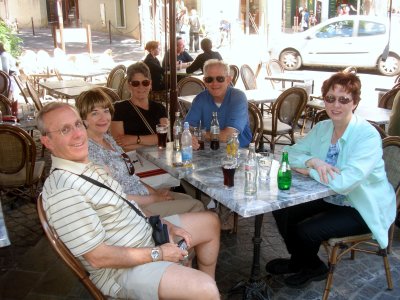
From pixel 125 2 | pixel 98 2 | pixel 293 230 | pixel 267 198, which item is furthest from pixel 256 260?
pixel 98 2

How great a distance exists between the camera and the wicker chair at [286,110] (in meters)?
5.27

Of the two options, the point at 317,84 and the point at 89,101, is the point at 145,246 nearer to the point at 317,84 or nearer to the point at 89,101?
the point at 89,101

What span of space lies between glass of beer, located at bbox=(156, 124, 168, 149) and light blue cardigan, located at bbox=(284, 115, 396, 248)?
102 cm

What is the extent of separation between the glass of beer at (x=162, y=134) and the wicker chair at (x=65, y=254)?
1.36 m

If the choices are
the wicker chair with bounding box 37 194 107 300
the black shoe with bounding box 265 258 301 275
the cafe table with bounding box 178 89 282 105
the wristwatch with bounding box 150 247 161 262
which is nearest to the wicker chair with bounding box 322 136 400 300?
the black shoe with bounding box 265 258 301 275

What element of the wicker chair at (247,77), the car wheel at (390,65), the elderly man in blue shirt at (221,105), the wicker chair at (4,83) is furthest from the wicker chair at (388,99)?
the car wheel at (390,65)

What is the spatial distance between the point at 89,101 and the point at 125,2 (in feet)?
74.8

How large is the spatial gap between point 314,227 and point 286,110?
10.1ft

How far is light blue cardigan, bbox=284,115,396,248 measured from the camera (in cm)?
238

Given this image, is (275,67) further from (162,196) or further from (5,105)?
(162,196)

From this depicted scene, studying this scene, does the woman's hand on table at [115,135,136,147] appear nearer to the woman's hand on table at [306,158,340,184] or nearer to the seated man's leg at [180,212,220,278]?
the seated man's leg at [180,212,220,278]

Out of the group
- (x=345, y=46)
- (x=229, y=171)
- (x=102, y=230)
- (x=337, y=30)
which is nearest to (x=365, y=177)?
(x=229, y=171)

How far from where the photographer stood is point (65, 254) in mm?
1867

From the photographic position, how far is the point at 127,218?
2057mm
